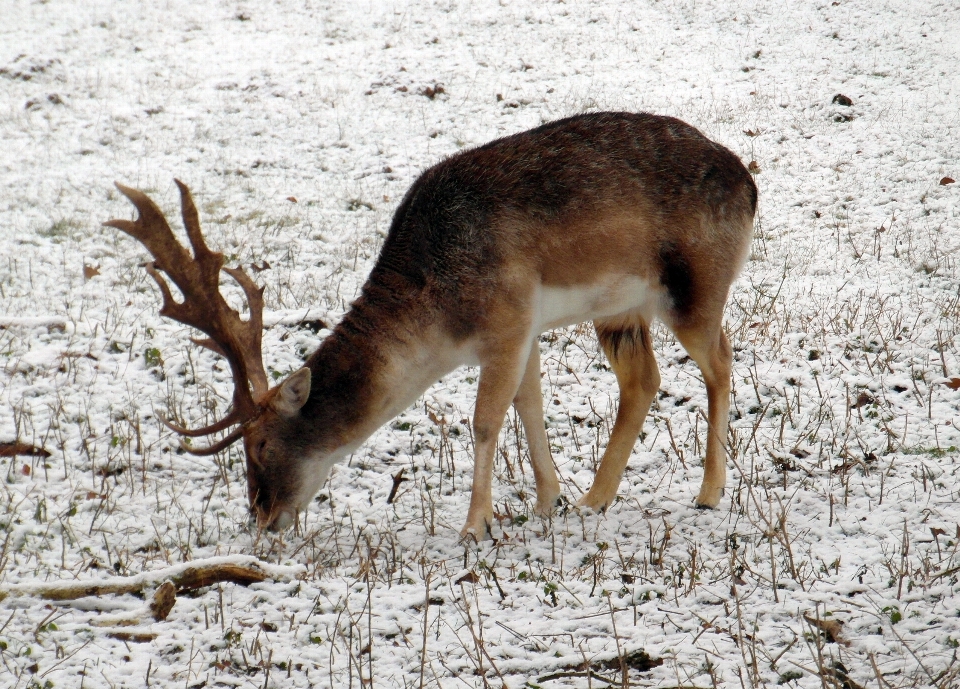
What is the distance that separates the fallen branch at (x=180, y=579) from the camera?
13.6ft

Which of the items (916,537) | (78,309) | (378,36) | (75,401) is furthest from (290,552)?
(378,36)

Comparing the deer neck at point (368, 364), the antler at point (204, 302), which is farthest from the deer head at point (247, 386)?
the deer neck at point (368, 364)

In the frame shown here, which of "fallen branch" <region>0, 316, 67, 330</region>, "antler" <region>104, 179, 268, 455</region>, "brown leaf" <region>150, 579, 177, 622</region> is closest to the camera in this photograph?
"brown leaf" <region>150, 579, 177, 622</region>

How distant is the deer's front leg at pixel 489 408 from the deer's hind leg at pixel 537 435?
413mm

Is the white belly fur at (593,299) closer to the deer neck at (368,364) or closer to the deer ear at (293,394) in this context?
the deer neck at (368,364)

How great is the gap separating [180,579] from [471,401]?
3.42 m

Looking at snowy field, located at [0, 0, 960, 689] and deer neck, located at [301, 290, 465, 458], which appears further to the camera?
deer neck, located at [301, 290, 465, 458]

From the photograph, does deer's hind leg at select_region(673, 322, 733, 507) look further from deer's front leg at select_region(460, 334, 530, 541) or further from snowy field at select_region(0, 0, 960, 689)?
deer's front leg at select_region(460, 334, 530, 541)

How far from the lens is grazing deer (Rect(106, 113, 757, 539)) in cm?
549

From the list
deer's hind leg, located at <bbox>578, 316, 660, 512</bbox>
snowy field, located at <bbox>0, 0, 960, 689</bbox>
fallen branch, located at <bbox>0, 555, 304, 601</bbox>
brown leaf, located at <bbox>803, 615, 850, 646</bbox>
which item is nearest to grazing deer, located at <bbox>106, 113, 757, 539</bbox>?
deer's hind leg, located at <bbox>578, 316, 660, 512</bbox>

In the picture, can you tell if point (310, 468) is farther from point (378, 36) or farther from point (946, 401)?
point (378, 36)

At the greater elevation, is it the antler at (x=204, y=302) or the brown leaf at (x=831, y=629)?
the antler at (x=204, y=302)

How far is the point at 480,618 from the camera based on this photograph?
3.86 meters

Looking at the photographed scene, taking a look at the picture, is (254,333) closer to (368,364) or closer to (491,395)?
(368,364)
